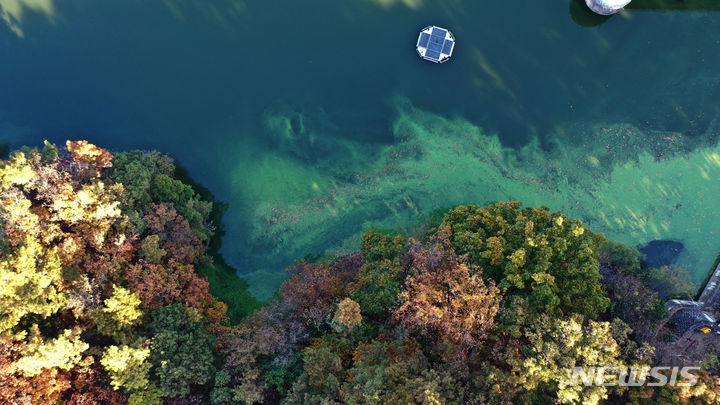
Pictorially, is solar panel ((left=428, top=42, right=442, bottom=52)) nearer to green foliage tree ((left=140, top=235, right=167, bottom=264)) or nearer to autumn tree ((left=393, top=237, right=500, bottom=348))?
autumn tree ((left=393, top=237, right=500, bottom=348))

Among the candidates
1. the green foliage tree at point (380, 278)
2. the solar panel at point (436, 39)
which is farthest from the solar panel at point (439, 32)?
the green foliage tree at point (380, 278)

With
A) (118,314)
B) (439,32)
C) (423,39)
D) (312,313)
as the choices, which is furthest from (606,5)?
(118,314)

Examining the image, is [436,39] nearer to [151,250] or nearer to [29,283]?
[151,250]

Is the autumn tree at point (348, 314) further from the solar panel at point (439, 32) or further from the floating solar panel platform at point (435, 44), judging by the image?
the solar panel at point (439, 32)

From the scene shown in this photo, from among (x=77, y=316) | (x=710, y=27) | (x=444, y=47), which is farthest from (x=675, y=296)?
(x=77, y=316)

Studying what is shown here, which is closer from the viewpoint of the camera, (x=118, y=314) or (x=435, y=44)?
(x=118, y=314)

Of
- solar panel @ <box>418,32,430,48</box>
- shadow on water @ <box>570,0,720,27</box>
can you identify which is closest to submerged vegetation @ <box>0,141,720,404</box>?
solar panel @ <box>418,32,430,48</box>

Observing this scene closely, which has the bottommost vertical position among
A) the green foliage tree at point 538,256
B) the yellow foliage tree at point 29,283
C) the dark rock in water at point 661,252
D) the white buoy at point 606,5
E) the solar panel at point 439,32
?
the yellow foliage tree at point 29,283
